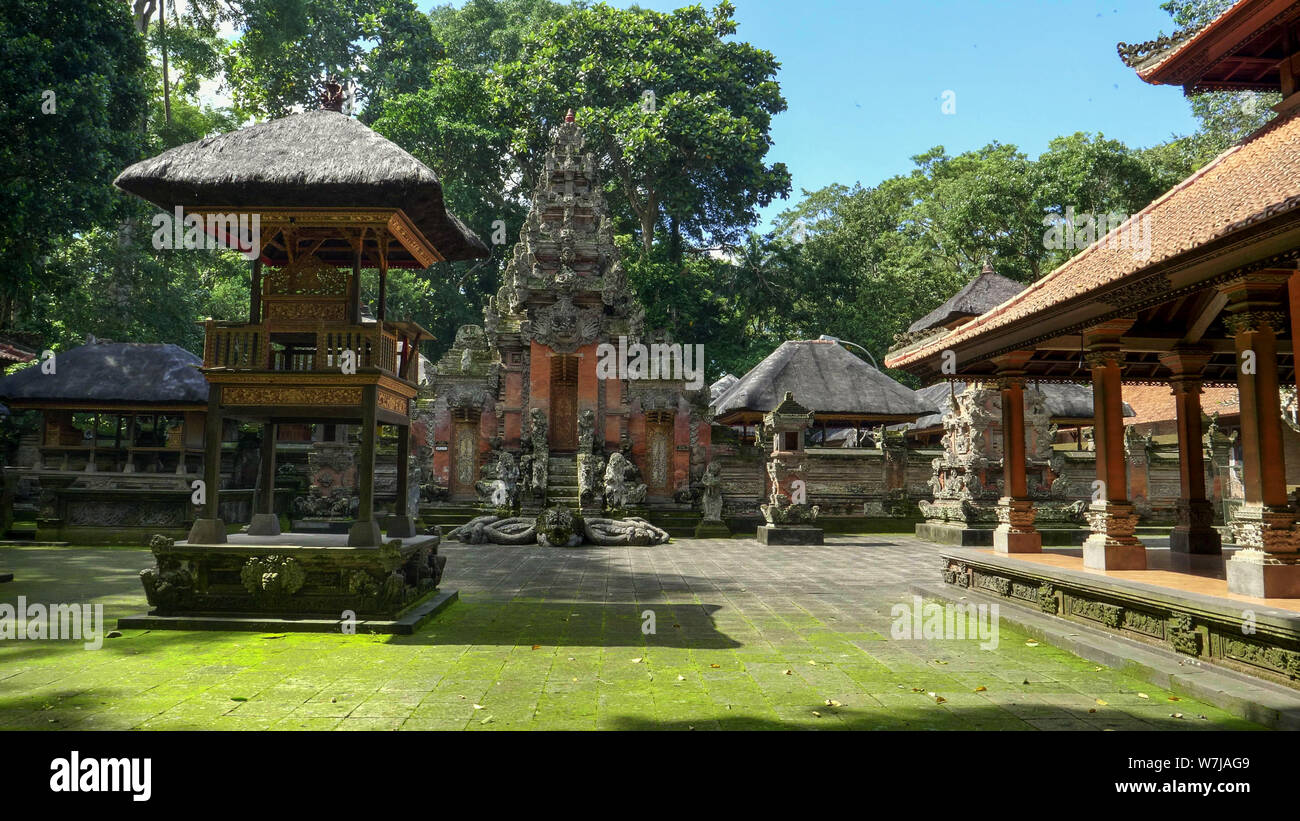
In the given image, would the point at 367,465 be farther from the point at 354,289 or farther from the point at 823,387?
the point at 823,387

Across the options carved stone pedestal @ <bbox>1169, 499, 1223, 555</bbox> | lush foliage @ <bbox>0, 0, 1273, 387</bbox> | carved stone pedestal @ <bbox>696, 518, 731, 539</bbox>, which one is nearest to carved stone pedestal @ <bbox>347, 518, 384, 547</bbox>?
carved stone pedestal @ <bbox>1169, 499, 1223, 555</bbox>

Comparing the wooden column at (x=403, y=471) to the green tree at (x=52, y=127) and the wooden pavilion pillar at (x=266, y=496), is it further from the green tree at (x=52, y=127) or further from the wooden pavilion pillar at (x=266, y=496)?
the green tree at (x=52, y=127)

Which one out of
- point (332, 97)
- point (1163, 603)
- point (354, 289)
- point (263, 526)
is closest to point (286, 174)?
point (354, 289)

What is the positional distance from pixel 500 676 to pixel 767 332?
40.7m

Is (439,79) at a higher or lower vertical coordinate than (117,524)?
higher

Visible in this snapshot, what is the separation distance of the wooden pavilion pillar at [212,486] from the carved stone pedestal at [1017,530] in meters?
9.44

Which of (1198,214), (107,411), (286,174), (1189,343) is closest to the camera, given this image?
(1198,214)

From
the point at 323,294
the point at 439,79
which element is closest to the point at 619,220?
the point at 439,79

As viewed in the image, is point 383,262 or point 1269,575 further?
point 383,262

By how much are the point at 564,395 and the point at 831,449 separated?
8.69m

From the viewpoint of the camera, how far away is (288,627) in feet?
23.8

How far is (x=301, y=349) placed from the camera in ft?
29.6

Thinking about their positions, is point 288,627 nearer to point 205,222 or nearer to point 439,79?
point 205,222

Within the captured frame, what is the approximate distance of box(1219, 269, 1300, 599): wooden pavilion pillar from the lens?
5922 millimetres
